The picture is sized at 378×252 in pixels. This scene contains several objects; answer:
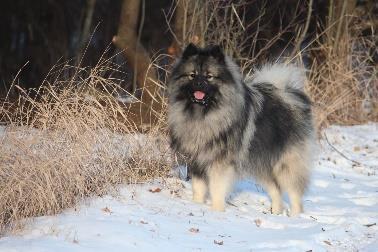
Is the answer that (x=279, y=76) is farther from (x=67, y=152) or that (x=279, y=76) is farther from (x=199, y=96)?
(x=67, y=152)

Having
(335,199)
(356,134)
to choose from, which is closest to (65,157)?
(335,199)

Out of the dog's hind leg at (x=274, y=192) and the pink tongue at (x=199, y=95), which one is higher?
the pink tongue at (x=199, y=95)

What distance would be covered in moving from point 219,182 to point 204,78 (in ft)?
3.18

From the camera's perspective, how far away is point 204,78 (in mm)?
Answer: 5863

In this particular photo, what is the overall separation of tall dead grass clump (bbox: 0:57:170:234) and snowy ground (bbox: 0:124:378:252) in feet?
0.57

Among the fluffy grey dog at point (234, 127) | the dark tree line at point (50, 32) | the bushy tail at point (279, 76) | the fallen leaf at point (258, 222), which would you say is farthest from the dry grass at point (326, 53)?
the dark tree line at point (50, 32)

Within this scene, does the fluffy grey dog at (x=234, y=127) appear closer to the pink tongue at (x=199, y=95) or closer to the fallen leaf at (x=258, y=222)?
the pink tongue at (x=199, y=95)

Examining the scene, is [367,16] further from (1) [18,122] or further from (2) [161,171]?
(1) [18,122]

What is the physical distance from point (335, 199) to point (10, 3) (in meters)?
13.5

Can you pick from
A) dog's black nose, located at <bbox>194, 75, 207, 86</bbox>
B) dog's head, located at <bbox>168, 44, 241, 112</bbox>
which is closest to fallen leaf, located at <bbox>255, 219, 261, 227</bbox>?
dog's head, located at <bbox>168, 44, 241, 112</bbox>

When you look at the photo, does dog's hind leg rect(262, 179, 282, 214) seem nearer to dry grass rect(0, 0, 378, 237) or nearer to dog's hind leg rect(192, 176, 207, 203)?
dog's hind leg rect(192, 176, 207, 203)

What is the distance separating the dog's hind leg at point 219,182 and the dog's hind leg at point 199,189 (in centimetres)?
18

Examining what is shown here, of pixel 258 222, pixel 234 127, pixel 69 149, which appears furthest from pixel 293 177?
pixel 69 149

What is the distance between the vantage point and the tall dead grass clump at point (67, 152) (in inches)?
203
